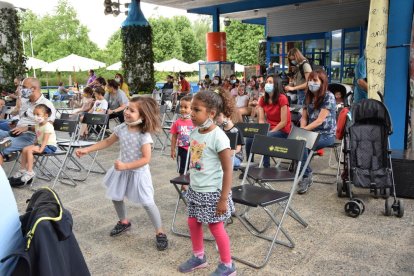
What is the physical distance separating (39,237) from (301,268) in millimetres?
2173

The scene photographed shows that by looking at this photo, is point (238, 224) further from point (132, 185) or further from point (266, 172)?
point (132, 185)

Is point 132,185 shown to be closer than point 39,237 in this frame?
No

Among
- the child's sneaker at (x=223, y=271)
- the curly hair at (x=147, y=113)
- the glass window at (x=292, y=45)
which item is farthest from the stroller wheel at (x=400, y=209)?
the glass window at (x=292, y=45)

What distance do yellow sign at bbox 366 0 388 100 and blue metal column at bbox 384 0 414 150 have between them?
0.68m

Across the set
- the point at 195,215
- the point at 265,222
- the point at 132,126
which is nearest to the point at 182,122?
the point at 132,126

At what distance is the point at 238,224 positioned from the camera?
13.4 ft

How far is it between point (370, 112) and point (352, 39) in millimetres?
11576

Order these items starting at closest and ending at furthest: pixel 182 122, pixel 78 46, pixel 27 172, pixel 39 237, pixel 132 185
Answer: pixel 39 237 → pixel 132 185 → pixel 182 122 → pixel 27 172 → pixel 78 46

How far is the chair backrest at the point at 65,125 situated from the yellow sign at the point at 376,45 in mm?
4054

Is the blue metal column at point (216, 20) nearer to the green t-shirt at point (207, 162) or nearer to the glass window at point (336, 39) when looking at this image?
the glass window at point (336, 39)

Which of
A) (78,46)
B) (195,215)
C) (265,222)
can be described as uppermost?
(78,46)

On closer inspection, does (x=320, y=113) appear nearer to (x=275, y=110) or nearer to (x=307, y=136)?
(x=275, y=110)

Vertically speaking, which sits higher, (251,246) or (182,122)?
(182,122)

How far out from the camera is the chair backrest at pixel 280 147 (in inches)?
143
